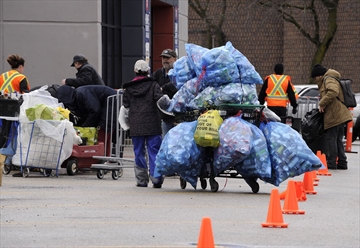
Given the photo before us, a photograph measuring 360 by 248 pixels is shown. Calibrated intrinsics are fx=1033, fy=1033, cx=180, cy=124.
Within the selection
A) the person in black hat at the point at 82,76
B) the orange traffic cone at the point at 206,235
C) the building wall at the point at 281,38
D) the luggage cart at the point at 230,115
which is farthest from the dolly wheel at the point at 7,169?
the building wall at the point at 281,38

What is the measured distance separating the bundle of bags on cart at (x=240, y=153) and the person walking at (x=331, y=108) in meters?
5.03

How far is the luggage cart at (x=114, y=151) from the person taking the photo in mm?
15034

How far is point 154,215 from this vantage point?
34.9 feet

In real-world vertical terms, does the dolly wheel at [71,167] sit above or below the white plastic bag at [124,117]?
below

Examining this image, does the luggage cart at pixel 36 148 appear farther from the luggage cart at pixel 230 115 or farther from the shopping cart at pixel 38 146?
the luggage cart at pixel 230 115

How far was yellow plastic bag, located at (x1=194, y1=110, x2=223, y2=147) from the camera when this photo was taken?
12.7 meters

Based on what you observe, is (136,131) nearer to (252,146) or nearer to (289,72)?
(252,146)

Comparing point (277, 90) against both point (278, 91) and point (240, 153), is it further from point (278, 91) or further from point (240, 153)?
point (240, 153)

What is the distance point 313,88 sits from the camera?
1286 inches

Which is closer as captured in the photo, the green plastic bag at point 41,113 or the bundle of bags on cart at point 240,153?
the bundle of bags on cart at point 240,153

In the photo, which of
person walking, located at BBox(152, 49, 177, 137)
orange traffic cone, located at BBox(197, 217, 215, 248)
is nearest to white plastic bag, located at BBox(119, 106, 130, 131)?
person walking, located at BBox(152, 49, 177, 137)

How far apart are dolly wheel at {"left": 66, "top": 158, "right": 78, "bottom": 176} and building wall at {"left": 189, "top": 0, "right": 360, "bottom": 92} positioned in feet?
94.2

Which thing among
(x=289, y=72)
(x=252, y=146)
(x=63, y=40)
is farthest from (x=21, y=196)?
(x=289, y=72)

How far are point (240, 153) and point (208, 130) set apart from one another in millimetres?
486
